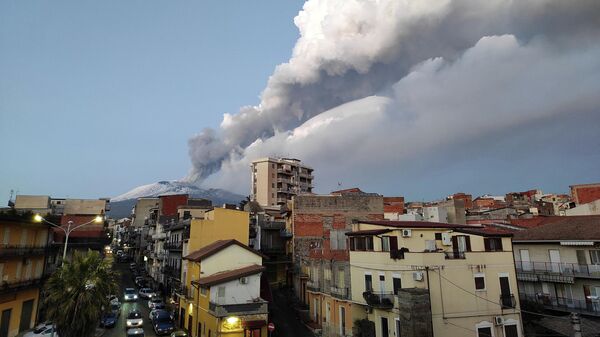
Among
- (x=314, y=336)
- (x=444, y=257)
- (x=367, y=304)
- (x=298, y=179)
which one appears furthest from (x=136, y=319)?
(x=298, y=179)

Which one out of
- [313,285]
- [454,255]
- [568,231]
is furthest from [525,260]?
[313,285]

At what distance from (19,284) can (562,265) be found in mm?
51756

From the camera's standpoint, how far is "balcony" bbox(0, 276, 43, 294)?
33.2 meters

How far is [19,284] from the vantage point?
118 feet

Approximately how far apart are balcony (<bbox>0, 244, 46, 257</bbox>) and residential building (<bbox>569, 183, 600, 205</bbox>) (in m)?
73.5

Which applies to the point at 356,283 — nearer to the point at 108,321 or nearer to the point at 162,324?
the point at 162,324

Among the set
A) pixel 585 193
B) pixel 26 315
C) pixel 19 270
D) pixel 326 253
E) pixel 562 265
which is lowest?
pixel 26 315

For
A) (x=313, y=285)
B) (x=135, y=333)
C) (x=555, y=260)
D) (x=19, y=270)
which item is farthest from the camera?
(x=313, y=285)

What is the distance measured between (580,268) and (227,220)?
122 feet

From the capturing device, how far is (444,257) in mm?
29516

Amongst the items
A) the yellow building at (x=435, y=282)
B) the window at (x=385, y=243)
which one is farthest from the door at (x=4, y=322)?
the window at (x=385, y=243)

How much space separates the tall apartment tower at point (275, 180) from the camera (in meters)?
115

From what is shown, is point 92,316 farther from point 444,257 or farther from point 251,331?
point 444,257

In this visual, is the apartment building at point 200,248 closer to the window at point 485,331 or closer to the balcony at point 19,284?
the balcony at point 19,284
